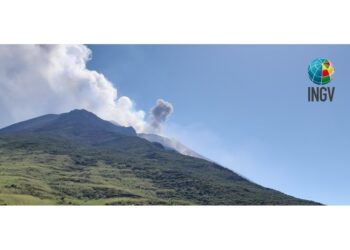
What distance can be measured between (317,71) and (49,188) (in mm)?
97819

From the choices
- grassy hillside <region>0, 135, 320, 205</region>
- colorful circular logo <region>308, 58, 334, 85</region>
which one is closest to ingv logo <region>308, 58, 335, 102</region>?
colorful circular logo <region>308, 58, 334, 85</region>

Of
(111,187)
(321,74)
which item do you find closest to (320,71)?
(321,74)

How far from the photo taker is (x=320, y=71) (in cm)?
9500

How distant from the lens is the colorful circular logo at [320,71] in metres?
92.9

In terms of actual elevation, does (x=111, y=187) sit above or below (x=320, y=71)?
below

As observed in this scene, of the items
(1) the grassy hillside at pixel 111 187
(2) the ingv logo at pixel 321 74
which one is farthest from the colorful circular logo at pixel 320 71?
(1) the grassy hillside at pixel 111 187

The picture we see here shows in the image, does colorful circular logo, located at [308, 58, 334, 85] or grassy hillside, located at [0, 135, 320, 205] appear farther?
grassy hillside, located at [0, 135, 320, 205]

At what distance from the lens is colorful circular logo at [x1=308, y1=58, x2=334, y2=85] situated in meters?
92.9

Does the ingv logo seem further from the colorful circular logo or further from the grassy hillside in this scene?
the grassy hillside

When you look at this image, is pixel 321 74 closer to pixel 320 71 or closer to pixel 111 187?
pixel 320 71
